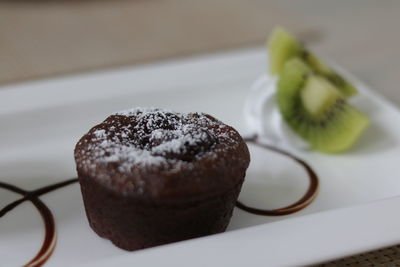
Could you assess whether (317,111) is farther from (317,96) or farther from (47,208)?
(47,208)

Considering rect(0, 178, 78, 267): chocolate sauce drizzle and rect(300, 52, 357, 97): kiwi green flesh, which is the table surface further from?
rect(0, 178, 78, 267): chocolate sauce drizzle

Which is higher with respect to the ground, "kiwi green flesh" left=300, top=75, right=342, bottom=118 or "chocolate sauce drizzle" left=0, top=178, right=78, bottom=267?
"kiwi green flesh" left=300, top=75, right=342, bottom=118

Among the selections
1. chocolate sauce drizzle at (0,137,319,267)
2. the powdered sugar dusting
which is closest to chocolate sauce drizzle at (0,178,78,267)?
chocolate sauce drizzle at (0,137,319,267)

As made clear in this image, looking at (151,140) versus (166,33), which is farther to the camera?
(166,33)

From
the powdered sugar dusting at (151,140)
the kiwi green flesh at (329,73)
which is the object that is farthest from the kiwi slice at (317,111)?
the powdered sugar dusting at (151,140)

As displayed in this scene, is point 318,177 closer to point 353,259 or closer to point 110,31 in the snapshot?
point 353,259

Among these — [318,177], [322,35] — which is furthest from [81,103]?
[322,35]

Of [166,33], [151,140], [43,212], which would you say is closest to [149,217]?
[151,140]
